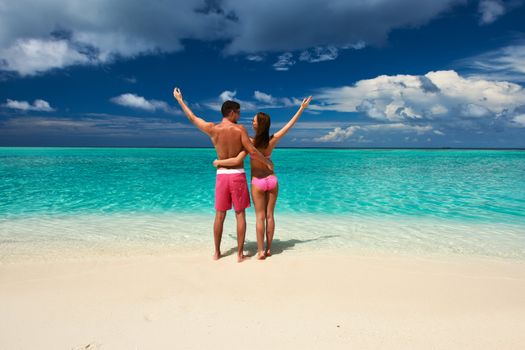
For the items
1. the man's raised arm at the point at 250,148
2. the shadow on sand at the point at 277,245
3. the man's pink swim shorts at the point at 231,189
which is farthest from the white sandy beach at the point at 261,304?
the man's raised arm at the point at 250,148

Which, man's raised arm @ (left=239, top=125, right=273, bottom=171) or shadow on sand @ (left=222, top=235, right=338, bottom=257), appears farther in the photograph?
shadow on sand @ (left=222, top=235, right=338, bottom=257)

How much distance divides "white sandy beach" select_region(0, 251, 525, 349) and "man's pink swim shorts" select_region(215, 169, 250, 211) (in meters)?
0.85

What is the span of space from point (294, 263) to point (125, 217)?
5.62 m

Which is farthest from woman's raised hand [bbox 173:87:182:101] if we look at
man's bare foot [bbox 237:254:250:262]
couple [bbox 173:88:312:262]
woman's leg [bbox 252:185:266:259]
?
man's bare foot [bbox 237:254:250:262]

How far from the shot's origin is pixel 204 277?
3.92 metres

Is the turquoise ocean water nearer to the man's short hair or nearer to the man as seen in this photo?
the man

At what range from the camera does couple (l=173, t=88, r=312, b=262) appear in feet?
14.0

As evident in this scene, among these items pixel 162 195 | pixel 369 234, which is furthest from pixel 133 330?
pixel 162 195

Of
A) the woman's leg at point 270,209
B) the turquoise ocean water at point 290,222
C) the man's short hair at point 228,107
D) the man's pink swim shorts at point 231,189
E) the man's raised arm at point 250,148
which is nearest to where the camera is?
the man's raised arm at point 250,148

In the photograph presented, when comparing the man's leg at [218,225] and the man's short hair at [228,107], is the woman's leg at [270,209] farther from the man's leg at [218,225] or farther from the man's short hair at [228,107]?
the man's short hair at [228,107]

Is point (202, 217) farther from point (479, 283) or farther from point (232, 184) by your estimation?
point (479, 283)

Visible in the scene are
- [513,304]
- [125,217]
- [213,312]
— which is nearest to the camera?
[213,312]

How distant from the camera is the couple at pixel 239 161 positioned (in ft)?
14.0

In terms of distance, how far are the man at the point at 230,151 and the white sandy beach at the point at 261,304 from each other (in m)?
0.79
